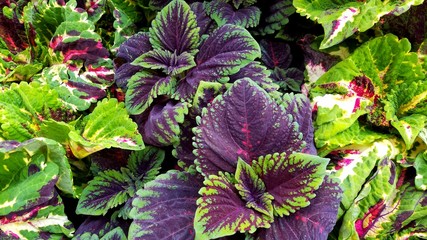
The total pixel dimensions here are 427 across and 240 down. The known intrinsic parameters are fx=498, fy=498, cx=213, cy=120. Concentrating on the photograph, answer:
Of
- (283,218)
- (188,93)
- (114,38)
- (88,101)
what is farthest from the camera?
(114,38)

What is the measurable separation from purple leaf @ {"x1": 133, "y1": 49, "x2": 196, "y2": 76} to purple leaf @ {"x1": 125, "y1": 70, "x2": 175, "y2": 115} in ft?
0.06

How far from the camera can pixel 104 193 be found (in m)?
0.94

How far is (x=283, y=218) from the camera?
31.1 inches

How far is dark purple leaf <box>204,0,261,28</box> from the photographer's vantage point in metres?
1.00

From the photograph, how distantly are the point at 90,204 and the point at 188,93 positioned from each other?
0.90 ft

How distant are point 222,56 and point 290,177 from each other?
263mm

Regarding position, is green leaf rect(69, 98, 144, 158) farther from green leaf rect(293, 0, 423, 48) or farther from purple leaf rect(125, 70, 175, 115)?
green leaf rect(293, 0, 423, 48)

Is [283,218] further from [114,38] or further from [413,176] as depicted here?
[114,38]

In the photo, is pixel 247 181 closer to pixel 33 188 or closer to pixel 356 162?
pixel 356 162

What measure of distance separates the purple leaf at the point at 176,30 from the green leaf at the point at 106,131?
147mm

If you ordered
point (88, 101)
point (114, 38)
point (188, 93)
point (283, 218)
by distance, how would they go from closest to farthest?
point (283, 218)
point (188, 93)
point (88, 101)
point (114, 38)

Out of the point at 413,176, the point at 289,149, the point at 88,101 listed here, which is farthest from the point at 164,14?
the point at 413,176

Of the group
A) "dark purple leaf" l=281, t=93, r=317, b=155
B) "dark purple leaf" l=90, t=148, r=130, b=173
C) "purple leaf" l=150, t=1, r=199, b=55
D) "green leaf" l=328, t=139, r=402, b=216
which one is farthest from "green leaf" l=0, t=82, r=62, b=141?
"green leaf" l=328, t=139, r=402, b=216

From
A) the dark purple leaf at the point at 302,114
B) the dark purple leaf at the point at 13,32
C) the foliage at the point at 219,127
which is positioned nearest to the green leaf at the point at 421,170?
the foliage at the point at 219,127
